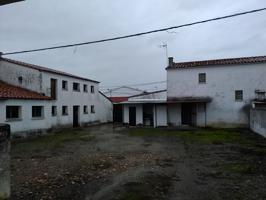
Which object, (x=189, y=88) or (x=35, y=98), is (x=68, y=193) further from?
(x=189, y=88)

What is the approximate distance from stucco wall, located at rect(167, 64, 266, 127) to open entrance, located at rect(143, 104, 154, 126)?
3.05m

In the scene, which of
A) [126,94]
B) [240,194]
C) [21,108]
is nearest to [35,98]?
[21,108]

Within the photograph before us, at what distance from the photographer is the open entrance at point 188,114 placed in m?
31.1

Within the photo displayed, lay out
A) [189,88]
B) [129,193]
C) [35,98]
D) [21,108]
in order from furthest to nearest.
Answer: [189,88] → [35,98] → [21,108] → [129,193]

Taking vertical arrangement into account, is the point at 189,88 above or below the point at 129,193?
above

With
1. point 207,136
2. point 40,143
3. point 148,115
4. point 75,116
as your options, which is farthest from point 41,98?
point 207,136

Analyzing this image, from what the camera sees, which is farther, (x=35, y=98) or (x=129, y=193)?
(x=35, y=98)

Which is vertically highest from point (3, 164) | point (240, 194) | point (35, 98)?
point (35, 98)

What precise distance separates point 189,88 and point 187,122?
339 centimetres

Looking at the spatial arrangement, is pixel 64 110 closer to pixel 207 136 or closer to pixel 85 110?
pixel 85 110

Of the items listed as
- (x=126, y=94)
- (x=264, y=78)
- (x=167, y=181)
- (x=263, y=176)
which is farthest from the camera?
(x=126, y=94)

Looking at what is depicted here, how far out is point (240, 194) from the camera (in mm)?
7430

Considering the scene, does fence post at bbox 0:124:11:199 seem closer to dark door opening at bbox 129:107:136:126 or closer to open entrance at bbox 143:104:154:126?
open entrance at bbox 143:104:154:126

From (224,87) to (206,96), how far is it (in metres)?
1.85
